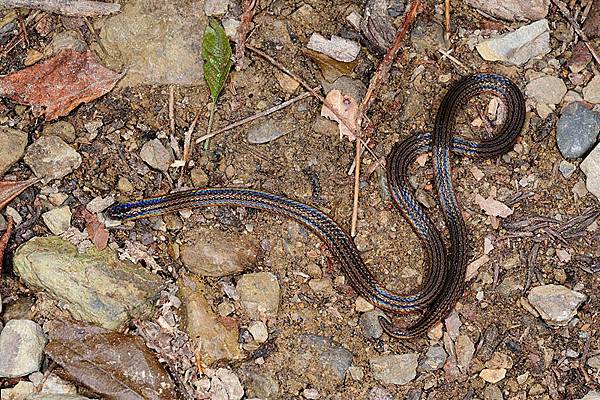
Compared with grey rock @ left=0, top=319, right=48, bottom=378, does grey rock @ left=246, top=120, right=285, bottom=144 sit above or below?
above

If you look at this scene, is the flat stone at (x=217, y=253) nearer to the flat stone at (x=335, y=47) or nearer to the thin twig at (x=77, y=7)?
the flat stone at (x=335, y=47)

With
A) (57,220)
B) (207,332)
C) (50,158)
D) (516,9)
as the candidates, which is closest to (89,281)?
(57,220)

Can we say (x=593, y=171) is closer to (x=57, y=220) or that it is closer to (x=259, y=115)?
(x=259, y=115)

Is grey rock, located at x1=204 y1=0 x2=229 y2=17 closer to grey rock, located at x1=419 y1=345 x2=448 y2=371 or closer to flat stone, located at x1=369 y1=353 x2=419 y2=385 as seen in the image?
flat stone, located at x1=369 y1=353 x2=419 y2=385

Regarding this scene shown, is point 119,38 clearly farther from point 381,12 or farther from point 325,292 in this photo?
point 325,292

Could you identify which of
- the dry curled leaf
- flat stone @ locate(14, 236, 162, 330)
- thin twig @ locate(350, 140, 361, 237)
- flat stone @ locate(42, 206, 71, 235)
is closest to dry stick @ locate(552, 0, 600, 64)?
thin twig @ locate(350, 140, 361, 237)

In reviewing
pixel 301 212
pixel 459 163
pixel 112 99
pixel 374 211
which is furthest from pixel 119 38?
pixel 459 163
